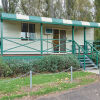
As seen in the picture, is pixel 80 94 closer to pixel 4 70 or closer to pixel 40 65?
pixel 40 65

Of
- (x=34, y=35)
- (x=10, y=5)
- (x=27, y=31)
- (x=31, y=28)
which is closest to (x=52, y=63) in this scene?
(x=34, y=35)

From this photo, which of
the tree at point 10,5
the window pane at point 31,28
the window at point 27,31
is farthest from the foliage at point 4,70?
the tree at point 10,5

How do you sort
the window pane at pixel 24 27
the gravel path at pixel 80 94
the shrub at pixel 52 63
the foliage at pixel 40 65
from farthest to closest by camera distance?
1. the window pane at pixel 24 27
2. the shrub at pixel 52 63
3. the foliage at pixel 40 65
4. the gravel path at pixel 80 94

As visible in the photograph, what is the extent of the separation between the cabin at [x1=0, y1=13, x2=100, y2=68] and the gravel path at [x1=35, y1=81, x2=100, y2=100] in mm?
4047

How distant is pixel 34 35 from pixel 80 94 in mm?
7189

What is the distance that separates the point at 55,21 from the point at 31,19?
5.87 feet

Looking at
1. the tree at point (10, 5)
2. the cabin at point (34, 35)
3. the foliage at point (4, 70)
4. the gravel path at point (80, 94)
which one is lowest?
the gravel path at point (80, 94)

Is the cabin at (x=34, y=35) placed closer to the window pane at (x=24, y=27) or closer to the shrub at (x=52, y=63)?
the window pane at (x=24, y=27)

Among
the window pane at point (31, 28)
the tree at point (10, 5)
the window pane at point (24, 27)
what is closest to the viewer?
the window pane at point (24, 27)

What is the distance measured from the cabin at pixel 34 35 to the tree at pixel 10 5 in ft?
38.5

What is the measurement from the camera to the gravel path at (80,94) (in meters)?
4.80

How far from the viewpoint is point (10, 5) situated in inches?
848

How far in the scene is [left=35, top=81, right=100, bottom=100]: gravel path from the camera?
4.80 meters

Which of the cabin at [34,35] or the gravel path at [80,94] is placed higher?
the cabin at [34,35]
